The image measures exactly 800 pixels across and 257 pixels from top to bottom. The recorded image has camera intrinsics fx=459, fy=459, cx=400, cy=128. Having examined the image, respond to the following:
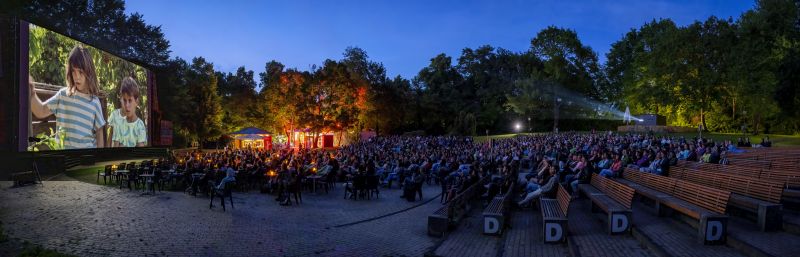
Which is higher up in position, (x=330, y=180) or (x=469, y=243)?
(x=330, y=180)

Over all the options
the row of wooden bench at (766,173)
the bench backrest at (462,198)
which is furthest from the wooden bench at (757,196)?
the bench backrest at (462,198)

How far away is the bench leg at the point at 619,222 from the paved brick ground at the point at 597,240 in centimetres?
12

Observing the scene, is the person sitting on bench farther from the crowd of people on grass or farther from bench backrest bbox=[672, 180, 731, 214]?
bench backrest bbox=[672, 180, 731, 214]

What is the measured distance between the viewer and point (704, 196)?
8.48 metres

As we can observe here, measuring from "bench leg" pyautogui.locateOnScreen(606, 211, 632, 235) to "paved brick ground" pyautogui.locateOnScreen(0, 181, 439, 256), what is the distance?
3.54 meters

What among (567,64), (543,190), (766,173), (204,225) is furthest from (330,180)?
(567,64)

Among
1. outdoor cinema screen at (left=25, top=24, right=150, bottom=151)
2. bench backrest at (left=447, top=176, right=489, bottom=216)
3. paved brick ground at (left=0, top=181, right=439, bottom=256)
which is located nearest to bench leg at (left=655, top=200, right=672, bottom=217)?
bench backrest at (left=447, top=176, right=489, bottom=216)

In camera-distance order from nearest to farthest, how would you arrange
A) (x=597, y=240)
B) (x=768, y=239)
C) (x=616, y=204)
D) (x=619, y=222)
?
(x=768, y=239), (x=597, y=240), (x=619, y=222), (x=616, y=204)

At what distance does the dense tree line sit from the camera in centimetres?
4309

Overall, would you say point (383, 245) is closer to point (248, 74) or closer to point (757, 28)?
point (757, 28)

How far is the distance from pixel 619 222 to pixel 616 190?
2.33 meters

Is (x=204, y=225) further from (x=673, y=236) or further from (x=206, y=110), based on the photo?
(x=206, y=110)

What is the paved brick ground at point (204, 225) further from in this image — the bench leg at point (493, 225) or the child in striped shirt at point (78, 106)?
the child in striped shirt at point (78, 106)

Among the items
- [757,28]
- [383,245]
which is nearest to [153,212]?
[383,245]
